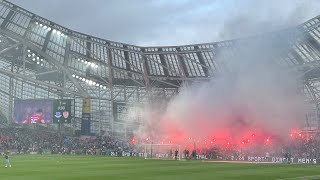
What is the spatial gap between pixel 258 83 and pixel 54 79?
54.7 meters

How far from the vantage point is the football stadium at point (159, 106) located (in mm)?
28094

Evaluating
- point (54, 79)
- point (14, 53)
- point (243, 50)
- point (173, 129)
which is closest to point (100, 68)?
point (54, 79)

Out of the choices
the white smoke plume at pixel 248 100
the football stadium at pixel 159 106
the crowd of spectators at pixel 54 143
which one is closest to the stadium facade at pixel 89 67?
the football stadium at pixel 159 106

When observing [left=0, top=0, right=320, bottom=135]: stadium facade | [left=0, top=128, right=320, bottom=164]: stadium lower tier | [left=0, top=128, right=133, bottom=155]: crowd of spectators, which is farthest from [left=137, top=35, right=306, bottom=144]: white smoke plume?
[left=0, top=128, right=133, bottom=155]: crowd of spectators

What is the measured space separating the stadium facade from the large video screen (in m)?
3.73

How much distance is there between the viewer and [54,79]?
76438 millimetres

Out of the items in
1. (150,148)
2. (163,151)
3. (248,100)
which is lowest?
(163,151)

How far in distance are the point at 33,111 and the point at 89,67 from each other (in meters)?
19.9

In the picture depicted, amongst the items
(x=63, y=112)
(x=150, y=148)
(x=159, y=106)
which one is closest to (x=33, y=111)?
(x=63, y=112)

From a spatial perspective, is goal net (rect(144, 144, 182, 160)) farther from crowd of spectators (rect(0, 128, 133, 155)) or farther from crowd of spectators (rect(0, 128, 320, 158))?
crowd of spectators (rect(0, 128, 133, 155))

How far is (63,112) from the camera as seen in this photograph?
205 feet

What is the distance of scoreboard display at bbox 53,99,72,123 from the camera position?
205 feet

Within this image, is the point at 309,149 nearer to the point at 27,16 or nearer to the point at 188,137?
the point at 188,137

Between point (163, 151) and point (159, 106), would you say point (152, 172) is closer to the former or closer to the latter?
point (159, 106)
